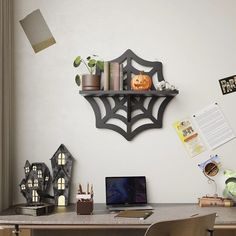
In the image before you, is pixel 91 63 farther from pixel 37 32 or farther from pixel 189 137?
pixel 189 137

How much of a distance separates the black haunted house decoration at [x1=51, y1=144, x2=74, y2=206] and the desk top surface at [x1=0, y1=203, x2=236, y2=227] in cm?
13

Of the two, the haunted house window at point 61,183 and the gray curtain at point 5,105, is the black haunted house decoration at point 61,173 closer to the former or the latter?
the haunted house window at point 61,183

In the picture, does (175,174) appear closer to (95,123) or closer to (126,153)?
(126,153)

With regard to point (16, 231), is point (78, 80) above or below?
above

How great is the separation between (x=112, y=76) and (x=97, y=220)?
95 cm

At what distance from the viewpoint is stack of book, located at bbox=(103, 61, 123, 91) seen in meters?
2.70

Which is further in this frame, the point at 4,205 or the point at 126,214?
the point at 4,205

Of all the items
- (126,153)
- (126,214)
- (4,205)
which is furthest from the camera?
(126,153)

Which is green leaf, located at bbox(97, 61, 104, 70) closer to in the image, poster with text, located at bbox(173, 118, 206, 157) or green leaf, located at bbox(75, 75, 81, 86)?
green leaf, located at bbox(75, 75, 81, 86)

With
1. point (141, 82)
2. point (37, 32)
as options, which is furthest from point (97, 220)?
point (37, 32)

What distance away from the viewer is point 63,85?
2.83 m

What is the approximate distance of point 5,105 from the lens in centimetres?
266

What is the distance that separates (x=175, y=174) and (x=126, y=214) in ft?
1.89

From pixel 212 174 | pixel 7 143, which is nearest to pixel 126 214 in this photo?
pixel 212 174
